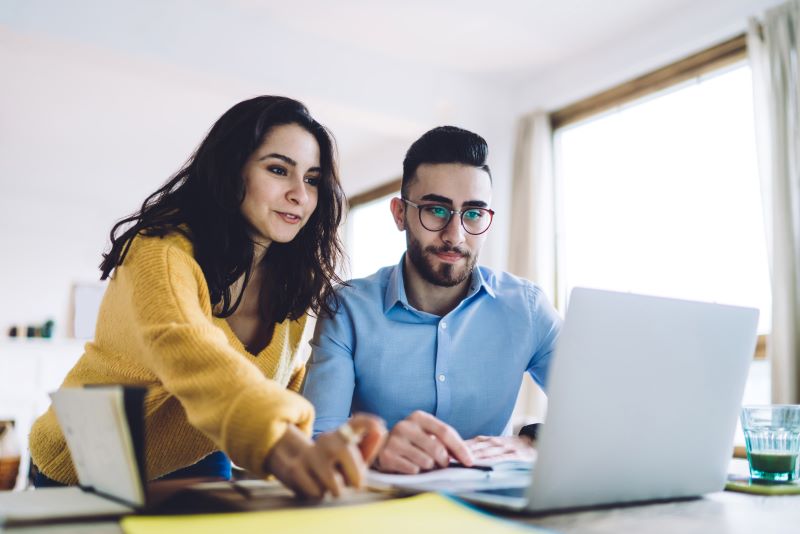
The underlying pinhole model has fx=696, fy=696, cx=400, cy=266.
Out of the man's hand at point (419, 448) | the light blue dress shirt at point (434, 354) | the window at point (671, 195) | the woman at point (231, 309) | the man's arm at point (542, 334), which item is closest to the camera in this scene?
the woman at point (231, 309)

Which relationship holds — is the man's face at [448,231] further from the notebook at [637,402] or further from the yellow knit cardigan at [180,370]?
the notebook at [637,402]

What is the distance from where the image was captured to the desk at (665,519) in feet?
2.22

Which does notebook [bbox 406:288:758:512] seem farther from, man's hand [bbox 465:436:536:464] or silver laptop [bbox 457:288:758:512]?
man's hand [bbox 465:436:536:464]

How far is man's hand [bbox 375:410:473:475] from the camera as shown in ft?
3.25

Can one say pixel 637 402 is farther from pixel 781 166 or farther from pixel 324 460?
pixel 781 166

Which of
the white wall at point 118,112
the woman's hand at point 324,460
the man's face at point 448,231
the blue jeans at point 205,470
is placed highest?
the white wall at point 118,112

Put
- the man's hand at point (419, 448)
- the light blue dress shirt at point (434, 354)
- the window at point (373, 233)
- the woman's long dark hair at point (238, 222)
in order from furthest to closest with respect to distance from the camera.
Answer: the window at point (373, 233), the light blue dress shirt at point (434, 354), the woman's long dark hair at point (238, 222), the man's hand at point (419, 448)

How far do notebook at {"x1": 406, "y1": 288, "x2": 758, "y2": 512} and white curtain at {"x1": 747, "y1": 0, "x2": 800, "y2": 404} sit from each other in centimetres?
237

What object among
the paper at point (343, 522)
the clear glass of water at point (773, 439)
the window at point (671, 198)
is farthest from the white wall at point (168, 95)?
the paper at point (343, 522)

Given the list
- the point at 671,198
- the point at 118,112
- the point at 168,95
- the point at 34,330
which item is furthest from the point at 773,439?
the point at 34,330

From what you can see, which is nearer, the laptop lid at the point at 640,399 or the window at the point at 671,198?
the laptop lid at the point at 640,399

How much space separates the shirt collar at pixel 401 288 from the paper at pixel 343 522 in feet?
2.93

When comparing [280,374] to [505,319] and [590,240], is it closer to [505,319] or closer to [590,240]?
[505,319]

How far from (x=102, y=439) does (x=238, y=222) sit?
66 centimetres
